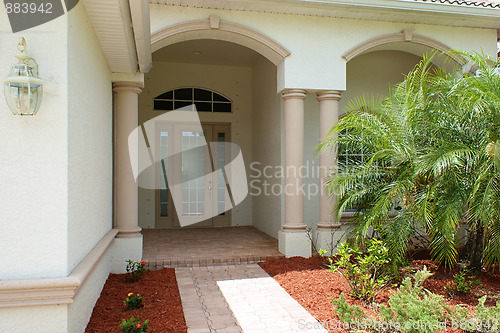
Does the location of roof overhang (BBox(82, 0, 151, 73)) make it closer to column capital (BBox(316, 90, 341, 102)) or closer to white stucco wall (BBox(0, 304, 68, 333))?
white stucco wall (BBox(0, 304, 68, 333))

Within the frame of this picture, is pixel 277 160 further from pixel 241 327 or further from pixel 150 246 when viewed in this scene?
pixel 241 327

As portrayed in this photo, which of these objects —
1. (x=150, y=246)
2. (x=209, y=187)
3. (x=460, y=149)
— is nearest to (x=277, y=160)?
(x=209, y=187)

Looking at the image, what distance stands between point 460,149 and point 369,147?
1454mm

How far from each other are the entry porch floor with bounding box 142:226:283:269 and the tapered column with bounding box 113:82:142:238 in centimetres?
70

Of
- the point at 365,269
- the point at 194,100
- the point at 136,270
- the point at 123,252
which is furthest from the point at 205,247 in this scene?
the point at 194,100

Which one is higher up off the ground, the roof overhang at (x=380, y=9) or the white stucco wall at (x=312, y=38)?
the roof overhang at (x=380, y=9)

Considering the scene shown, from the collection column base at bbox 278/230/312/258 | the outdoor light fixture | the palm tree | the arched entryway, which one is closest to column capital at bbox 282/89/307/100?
the palm tree

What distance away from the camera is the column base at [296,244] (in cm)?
674

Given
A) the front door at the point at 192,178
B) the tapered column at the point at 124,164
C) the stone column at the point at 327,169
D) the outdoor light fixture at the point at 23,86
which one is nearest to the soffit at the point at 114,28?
the tapered column at the point at 124,164

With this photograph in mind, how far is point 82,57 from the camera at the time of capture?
3.64m

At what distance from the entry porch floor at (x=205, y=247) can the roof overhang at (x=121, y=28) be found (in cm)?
327

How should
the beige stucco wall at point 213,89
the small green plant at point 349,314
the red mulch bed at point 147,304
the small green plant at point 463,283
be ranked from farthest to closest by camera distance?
the beige stucco wall at point 213,89, the small green plant at point 463,283, the red mulch bed at point 147,304, the small green plant at point 349,314

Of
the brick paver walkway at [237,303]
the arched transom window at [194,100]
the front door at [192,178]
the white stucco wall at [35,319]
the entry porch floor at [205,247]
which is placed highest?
the arched transom window at [194,100]

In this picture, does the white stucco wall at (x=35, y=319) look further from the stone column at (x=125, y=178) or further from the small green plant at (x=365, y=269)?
the stone column at (x=125, y=178)
